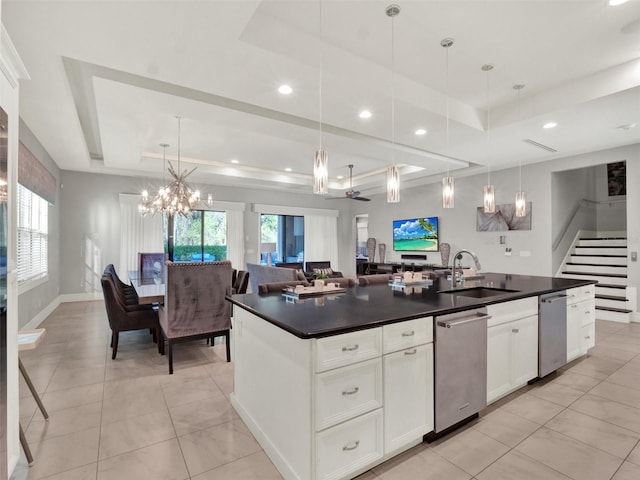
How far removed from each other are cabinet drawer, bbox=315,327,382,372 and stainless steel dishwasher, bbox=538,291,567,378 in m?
1.92

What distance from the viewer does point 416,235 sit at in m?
8.58

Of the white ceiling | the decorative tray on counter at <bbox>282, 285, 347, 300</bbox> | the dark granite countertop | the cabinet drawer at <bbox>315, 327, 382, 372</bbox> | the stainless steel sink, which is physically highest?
the white ceiling

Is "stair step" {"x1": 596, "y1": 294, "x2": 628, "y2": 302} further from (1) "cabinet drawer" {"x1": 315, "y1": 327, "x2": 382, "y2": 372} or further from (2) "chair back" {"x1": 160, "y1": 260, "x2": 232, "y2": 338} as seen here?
(2) "chair back" {"x1": 160, "y1": 260, "x2": 232, "y2": 338}

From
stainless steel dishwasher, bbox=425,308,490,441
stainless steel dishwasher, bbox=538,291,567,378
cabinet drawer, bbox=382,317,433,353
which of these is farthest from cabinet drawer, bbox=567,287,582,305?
cabinet drawer, bbox=382,317,433,353

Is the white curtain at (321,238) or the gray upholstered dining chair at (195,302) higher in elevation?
the white curtain at (321,238)

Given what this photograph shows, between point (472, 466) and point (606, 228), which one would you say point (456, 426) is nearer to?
point (472, 466)

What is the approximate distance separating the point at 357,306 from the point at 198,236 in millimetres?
6959

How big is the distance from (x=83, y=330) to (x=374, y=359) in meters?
4.80

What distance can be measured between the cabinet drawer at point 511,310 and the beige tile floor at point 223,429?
2.23 feet

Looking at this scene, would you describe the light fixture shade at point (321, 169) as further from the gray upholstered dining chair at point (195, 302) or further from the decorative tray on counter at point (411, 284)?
the gray upholstered dining chair at point (195, 302)

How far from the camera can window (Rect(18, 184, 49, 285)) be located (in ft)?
14.0

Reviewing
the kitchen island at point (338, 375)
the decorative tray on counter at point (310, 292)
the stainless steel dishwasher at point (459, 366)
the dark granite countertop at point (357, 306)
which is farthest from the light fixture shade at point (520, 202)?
the decorative tray on counter at point (310, 292)

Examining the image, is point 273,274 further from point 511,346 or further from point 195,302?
point 511,346

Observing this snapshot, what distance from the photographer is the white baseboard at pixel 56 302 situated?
480 centimetres
